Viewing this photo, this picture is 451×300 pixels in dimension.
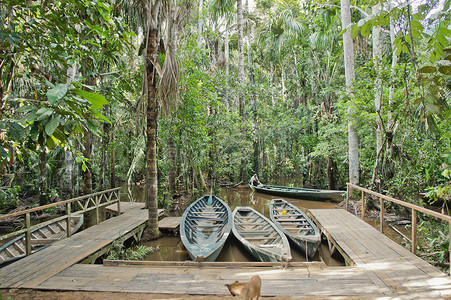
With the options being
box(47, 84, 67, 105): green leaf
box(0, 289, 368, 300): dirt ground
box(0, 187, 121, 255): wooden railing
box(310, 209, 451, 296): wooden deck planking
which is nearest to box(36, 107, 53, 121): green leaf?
box(47, 84, 67, 105): green leaf

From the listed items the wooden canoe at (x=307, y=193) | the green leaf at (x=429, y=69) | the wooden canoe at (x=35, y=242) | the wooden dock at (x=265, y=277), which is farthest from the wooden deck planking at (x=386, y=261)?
the wooden canoe at (x=35, y=242)

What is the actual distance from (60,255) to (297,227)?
218 inches

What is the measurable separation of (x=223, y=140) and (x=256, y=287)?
1285 cm

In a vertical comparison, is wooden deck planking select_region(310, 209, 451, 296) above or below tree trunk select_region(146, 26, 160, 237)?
below

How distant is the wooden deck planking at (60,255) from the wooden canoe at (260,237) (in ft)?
9.43

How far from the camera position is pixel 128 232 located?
6.13 metres

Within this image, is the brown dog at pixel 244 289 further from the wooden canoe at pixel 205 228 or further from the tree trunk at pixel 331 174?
the tree trunk at pixel 331 174

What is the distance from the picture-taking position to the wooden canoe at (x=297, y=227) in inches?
207

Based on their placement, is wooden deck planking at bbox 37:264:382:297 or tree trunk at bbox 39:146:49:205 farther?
tree trunk at bbox 39:146:49:205

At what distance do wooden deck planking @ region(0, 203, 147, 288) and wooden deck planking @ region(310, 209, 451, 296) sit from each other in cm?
476

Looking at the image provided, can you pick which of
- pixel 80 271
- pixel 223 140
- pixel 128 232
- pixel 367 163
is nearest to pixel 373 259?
pixel 80 271

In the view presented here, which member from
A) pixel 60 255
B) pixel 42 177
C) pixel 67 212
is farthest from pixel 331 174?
pixel 42 177

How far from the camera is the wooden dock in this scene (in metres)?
3.19

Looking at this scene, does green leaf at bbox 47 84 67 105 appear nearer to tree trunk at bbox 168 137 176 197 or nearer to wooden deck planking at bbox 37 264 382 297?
wooden deck planking at bbox 37 264 382 297
